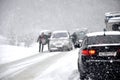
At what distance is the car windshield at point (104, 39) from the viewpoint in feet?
29.7

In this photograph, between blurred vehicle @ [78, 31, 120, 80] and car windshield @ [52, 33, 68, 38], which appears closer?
blurred vehicle @ [78, 31, 120, 80]

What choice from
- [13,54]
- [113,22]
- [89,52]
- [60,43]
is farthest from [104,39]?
[113,22]

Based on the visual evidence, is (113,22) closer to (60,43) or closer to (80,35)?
(60,43)

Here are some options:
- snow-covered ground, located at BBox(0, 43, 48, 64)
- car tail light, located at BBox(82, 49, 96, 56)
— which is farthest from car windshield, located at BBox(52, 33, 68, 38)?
car tail light, located at BBox(82, 49, 96, 56)

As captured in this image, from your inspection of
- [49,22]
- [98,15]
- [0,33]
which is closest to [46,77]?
[0,33]

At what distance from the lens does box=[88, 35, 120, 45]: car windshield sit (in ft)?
→ 29.7

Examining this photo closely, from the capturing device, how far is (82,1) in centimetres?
14950

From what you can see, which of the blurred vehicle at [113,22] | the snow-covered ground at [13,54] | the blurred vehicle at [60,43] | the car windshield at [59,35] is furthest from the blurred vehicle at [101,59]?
the blurred vehicle at [113,22]

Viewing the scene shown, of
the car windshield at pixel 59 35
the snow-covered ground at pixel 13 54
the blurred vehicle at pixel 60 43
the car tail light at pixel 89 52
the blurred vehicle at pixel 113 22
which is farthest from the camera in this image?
the blurred vehicle at pixel 113 22

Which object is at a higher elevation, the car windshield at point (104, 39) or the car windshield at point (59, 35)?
the car windshield at point (59, 35)

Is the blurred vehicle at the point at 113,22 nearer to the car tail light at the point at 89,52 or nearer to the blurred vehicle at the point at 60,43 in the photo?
the blurred vehicle at the point at 60,43

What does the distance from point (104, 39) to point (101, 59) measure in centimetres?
87

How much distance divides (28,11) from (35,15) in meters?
4.23

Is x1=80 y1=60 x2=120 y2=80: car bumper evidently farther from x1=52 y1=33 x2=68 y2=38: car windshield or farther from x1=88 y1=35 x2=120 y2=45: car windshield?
x1=52 y1=33 x2=68 y2=38: car windshield
